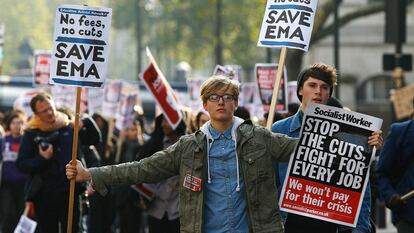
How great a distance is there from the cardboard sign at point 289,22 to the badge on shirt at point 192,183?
1931mm

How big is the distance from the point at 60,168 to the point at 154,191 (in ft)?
4.07

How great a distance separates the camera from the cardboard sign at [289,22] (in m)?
9.53

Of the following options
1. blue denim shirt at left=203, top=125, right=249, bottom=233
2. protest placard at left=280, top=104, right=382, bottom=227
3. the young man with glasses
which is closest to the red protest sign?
protest placard at left=280, top=104, right=382, bottom=227

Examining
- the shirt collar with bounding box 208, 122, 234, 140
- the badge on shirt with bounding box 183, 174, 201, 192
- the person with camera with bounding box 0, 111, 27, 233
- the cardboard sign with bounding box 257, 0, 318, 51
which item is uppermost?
the cardboard sign with bounding box 257, 0, 318, 51

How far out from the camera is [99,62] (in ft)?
31.8

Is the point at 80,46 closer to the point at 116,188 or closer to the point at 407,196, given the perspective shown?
the point at 407,196

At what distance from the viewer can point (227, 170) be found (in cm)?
779

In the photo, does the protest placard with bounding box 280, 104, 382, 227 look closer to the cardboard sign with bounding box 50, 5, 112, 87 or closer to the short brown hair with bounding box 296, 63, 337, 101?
the short brown hair with bounding box 296, 63, 337, 101

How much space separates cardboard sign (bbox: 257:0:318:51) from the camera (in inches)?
375

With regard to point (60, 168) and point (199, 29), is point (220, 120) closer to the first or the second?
point (60, 168)

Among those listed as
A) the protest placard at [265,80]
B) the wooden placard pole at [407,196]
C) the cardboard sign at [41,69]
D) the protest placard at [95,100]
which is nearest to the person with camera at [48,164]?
the wooden placard pole at [407,196]

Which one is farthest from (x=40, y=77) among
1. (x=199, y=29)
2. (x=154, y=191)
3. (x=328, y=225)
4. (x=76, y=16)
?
(x=199, y=29)

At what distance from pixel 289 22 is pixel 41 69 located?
10606mm

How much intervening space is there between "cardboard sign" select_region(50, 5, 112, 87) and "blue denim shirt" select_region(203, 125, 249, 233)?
203 cm
